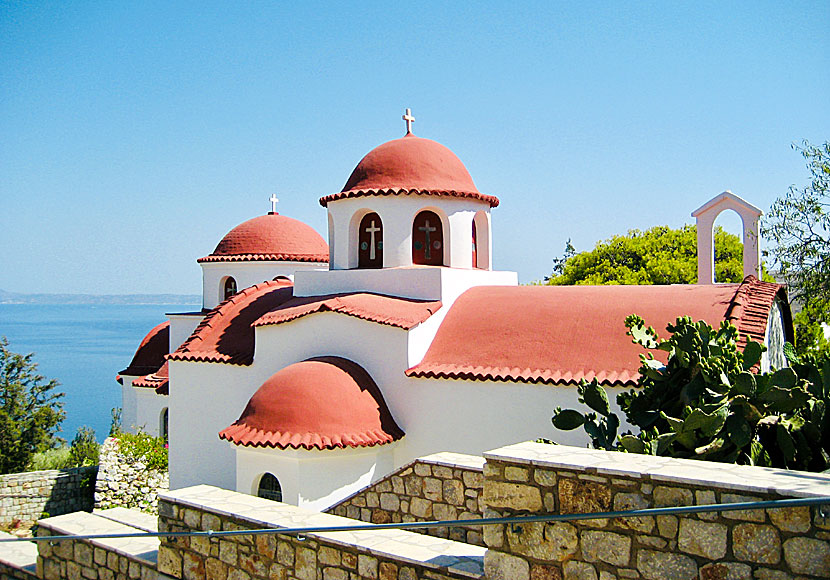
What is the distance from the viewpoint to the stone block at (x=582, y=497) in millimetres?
3520

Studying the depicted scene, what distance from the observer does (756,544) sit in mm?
3109

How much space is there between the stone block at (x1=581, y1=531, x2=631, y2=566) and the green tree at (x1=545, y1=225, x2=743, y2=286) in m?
24.4

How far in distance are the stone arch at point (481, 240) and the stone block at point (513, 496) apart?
9.74m

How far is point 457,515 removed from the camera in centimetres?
612

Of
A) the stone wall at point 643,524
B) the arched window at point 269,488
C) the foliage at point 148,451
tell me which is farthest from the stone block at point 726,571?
the foliage at point 148,451

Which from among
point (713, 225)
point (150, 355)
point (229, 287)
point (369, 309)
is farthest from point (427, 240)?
point (150, 355)

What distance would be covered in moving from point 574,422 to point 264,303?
30.9 ft

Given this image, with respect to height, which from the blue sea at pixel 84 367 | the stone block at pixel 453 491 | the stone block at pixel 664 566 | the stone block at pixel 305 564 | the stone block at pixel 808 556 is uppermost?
the stone block at pixel 808 556

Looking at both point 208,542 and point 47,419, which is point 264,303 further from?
point 47,419

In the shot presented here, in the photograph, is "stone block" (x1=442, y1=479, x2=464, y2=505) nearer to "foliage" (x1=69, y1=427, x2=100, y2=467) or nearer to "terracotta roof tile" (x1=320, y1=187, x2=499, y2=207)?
"terracotta roof tile" (x1=320, y1=187, x2=499, y2=207)

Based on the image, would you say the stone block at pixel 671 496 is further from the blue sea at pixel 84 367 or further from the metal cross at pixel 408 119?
the blue sea at pixel 84 367

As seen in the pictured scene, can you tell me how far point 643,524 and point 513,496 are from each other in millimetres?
703

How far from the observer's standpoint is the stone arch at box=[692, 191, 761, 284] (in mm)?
11547

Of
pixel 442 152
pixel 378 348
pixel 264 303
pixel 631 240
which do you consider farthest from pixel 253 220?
pixel 631 240
